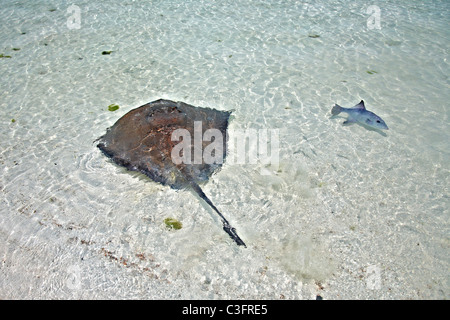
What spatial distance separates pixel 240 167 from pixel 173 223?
3.66 ft

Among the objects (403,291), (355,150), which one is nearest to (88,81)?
(355,150)

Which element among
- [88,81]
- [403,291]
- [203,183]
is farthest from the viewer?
[88,81]

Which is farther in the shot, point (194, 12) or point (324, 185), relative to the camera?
point (194, 12)

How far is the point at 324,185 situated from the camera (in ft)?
11.8

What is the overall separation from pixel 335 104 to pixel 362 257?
2513 mm

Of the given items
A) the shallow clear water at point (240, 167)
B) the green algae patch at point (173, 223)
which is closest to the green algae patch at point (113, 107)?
the shallow clear water at point (240, 167)

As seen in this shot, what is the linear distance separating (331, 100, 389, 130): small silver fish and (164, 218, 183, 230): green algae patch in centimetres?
270

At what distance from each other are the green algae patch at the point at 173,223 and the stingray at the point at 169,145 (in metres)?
0.36

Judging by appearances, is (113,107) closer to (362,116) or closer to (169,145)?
(169,145)

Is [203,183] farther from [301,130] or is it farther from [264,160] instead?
[301,130]

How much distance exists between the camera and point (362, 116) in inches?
164

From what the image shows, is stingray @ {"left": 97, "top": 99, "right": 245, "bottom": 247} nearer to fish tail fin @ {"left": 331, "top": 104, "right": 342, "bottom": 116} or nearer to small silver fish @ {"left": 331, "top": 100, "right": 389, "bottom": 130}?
fish tail fin @ {"left": 331, "top": 104, "right": 342, "bottom": 116}

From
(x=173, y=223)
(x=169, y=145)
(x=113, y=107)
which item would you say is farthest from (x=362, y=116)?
(x=113, y=107)

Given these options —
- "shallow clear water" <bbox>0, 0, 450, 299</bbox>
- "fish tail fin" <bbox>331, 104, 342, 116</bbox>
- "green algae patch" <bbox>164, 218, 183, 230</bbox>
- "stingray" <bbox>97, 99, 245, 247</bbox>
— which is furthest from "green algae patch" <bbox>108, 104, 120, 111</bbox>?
"fish tail fin" <bbox>331, 104, 342, 116</bbox>
